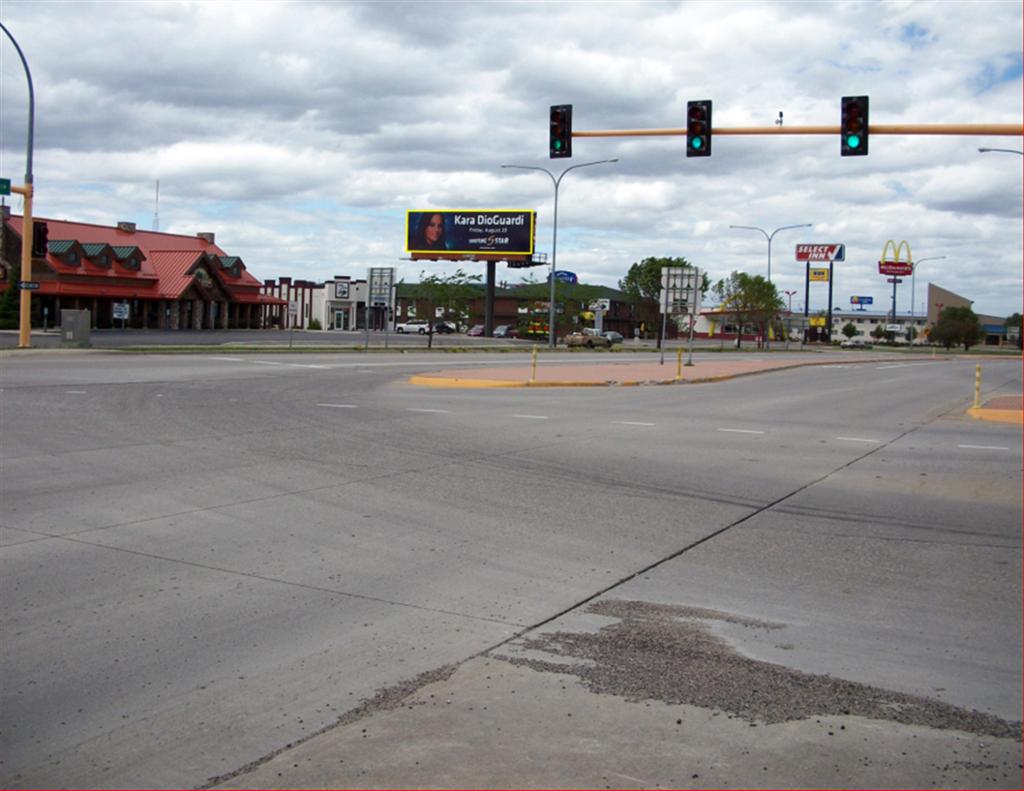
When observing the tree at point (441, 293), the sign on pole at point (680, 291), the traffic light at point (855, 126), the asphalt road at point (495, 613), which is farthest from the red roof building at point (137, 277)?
the asphalt road at point (495, 613)

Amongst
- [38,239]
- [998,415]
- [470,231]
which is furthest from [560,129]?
[470,231]

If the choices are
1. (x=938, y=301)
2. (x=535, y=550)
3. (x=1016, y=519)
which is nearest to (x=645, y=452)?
(x=1016, y=519)

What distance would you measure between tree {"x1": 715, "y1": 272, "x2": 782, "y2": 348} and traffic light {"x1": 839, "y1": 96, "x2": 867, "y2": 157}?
86943mm

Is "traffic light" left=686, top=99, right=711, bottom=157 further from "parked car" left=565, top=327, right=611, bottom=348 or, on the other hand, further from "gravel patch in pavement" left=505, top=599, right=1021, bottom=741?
"parked car" left=565, top=327, right=611, bottom=348

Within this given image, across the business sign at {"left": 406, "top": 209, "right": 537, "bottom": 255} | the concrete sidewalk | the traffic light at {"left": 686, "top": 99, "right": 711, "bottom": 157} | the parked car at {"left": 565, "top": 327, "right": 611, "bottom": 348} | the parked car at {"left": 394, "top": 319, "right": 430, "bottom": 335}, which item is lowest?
the concrete sidewalk

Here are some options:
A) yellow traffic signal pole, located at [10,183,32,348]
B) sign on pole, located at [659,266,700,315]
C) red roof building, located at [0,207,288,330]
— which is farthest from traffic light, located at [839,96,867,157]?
red roof building, located at [0,207,288,330]

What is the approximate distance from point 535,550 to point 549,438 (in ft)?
26.7

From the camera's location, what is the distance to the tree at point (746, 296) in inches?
4241

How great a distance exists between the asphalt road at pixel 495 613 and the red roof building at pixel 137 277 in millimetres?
54994

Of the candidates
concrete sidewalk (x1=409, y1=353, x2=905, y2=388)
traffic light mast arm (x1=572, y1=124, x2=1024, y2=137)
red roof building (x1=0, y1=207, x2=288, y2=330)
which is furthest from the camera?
red roof building (x1=0, y1=207, x2=288, y2=330)

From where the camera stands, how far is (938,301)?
159875 millimetres

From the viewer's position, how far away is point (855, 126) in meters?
20.7

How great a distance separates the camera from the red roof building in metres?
65.8

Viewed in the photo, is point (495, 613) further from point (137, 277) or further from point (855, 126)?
point (137, 277)
